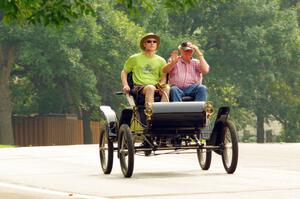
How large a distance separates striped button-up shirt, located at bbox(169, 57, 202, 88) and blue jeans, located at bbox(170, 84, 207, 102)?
95 mm

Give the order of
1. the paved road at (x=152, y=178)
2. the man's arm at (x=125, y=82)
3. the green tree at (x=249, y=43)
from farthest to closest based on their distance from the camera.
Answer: the green tree at (x=249, y=43)
the man's arm at (x=125, y=82)
the paved road at (x=152, y=178)

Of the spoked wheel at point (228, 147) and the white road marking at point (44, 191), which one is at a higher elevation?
the spoked wheel at point (228, 147)

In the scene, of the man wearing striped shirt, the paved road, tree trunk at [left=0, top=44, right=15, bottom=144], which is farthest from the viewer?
tree trunk at [left=0, top=44, right=15, bottom=144]

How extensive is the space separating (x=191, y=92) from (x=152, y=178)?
5.00 feet

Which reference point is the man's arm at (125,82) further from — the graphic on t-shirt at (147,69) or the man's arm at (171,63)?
the man's arm at (171,63)

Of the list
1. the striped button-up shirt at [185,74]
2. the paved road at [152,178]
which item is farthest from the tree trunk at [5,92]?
the striped button-up shirt at [185,74]

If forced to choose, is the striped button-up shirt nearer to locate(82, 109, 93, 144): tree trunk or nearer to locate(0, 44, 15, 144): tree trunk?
locate(0, 44, 15, 144): tree trunk

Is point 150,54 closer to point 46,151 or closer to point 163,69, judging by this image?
point 163,69

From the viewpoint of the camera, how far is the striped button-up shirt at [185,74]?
1577 centimetres

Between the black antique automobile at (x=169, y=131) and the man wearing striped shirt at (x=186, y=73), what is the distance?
0.37 m

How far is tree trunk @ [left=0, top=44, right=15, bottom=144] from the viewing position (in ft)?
165

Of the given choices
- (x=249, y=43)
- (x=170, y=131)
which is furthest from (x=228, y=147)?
(x=249, y=43)

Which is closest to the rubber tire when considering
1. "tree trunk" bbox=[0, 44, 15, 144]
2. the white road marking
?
the white road marking

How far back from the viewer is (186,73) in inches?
624
